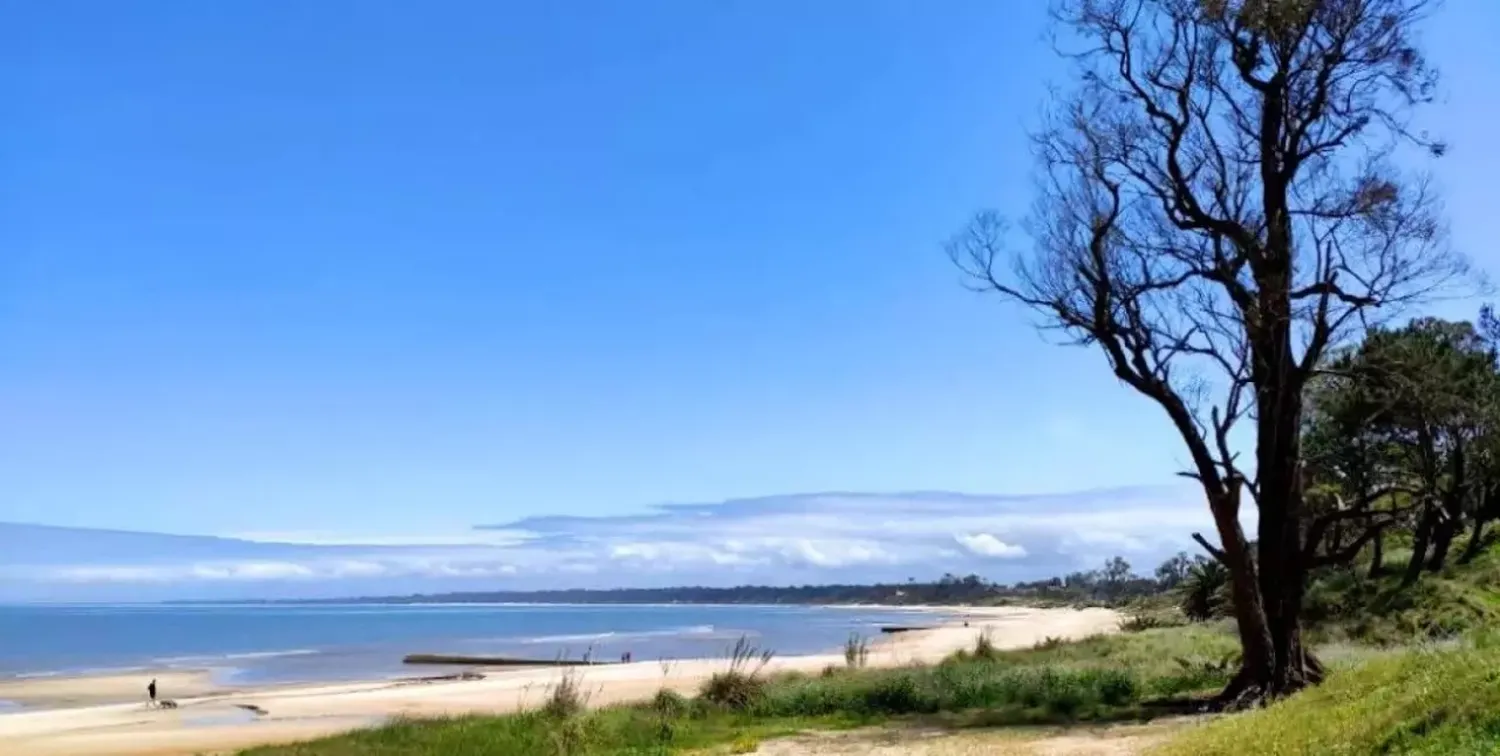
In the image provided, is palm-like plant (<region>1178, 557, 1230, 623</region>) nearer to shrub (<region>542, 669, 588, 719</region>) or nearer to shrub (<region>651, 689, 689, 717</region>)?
shrub (<region>651, 689, 689, 717</region>)

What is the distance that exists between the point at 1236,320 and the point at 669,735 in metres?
9.41

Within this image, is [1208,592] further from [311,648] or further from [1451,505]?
[311,648]

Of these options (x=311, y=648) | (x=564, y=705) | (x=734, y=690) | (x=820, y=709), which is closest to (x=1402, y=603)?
(x=820, y=709)

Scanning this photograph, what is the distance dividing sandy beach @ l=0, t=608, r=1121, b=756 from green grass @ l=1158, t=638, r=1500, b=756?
1658cm

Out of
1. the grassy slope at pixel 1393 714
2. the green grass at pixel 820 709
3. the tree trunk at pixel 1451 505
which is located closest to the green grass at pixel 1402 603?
→ the tree trunk at pixel 1451 505

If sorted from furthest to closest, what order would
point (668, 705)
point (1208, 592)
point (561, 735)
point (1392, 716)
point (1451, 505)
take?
point (1208, 592) → point (1451, 505) → point (668, 705) → point (561, 735) → point (1392, 716)

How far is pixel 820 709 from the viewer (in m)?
18.2

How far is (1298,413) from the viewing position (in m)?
17.1

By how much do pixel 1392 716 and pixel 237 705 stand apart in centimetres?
3084

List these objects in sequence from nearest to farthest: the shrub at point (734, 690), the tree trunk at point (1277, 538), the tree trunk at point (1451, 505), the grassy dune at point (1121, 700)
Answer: the grassy dune at point (1121, 700) → the tree trunk at point (1277, 538) → the shrub at point (734, 690) → the tree trunk at point (1451, 505)

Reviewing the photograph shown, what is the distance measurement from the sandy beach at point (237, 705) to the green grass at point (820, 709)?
6.45 m

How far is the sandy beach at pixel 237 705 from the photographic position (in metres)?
24.4

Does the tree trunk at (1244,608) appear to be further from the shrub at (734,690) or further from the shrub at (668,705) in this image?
the shrub at (668,705)

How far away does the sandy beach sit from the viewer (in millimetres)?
24375
